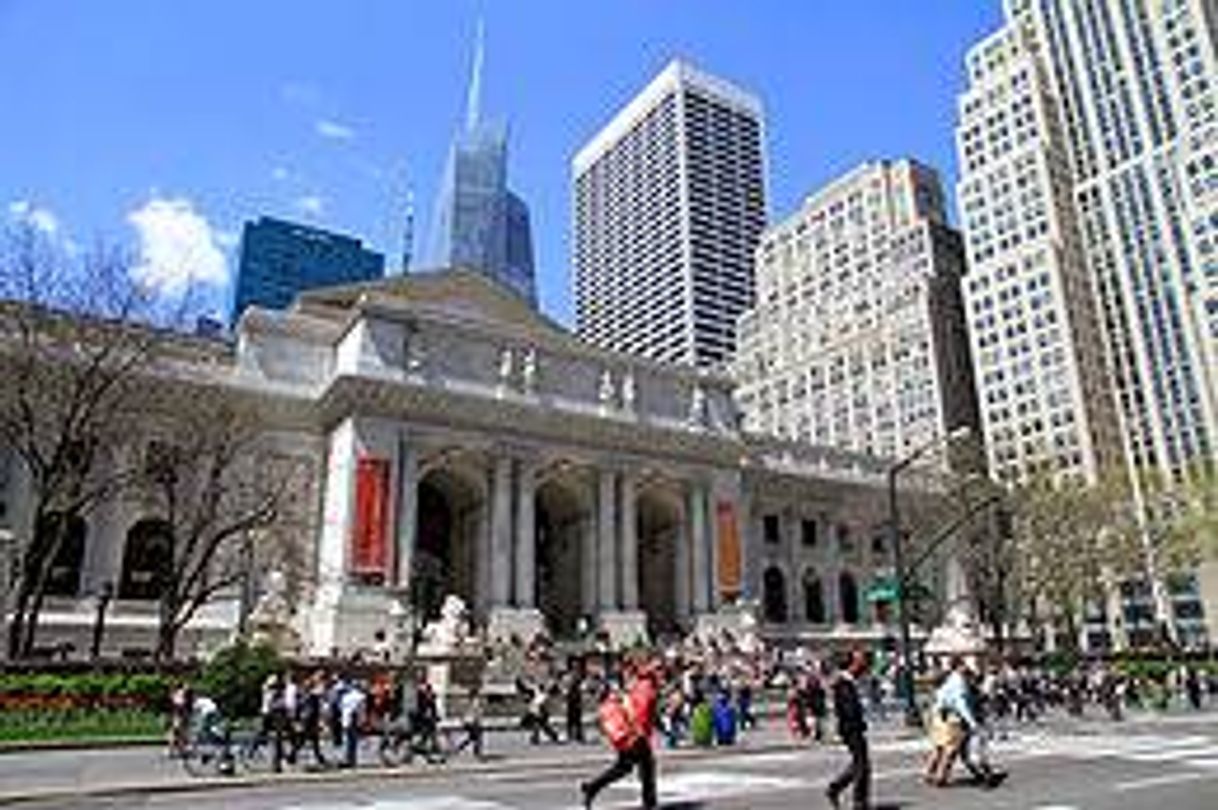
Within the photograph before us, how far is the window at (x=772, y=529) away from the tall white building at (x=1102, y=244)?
53447 millimetres

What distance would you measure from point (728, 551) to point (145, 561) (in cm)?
3118

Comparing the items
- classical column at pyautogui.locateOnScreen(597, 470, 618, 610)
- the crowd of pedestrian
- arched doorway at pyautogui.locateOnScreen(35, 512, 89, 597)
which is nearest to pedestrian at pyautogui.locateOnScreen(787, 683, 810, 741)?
the crowd of pedestrian

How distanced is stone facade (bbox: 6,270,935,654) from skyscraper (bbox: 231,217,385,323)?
130 m

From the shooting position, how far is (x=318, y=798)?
50.2ft

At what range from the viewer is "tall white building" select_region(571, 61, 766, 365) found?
17050 centimetres

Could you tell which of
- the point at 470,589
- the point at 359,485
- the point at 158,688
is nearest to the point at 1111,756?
the point at 158,688

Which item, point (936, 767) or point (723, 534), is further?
point (723, 534)

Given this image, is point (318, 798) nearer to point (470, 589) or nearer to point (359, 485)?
point (359, 485)

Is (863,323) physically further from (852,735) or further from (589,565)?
(852,735)

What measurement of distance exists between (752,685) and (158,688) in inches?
820

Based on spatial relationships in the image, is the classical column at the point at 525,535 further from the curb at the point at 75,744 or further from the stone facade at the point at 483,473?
the curb at the point at 75,744

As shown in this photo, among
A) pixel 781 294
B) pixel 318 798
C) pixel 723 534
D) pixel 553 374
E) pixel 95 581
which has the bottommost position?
pixel 318 798

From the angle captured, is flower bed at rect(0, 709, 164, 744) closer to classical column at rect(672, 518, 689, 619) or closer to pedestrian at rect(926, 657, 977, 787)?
pedestrian at rect(926, 657, 977, 787)

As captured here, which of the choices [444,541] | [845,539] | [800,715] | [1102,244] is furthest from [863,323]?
[800,715]
